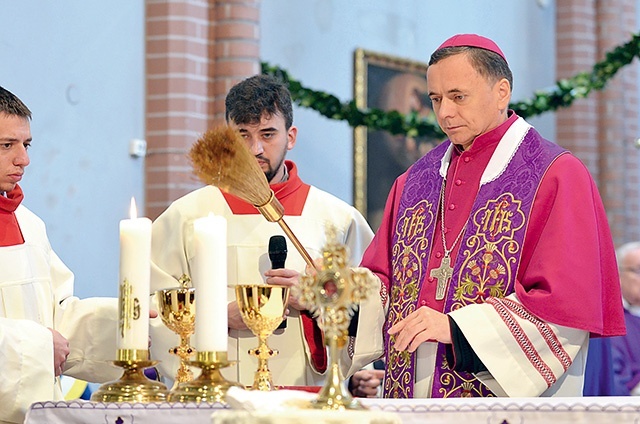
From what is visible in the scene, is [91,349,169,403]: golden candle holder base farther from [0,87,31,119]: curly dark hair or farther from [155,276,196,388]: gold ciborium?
[0,87,31,119]: curly dark hair

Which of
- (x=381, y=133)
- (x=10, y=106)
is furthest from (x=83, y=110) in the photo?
(x=381, y=133)

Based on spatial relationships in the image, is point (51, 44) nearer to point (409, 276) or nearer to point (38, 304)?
point (38, 304)

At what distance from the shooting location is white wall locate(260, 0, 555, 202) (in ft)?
30.8

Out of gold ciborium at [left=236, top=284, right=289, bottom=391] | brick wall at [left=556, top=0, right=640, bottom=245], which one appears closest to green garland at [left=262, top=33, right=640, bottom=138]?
brick wall at [left=556, top=0, right=640, bottom=245]

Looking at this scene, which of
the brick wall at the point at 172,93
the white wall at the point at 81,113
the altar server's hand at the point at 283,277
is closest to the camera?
the altar server's hand at the point at 283,277

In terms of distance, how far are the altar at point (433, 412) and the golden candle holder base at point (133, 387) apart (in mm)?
30

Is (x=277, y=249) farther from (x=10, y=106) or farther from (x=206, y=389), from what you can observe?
(x=206, y=389)

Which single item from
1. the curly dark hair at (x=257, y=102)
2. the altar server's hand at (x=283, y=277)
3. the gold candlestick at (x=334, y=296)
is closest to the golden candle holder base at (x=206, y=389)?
the gold candlestick at (x=334, y=296)

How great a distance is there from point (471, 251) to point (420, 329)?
532 millimetres

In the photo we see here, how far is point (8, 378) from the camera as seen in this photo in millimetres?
3611

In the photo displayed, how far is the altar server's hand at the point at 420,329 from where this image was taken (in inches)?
140

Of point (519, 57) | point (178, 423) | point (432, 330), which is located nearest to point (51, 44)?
point (432, 330)

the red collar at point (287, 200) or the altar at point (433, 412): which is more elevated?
the red collar at point (287, 200)

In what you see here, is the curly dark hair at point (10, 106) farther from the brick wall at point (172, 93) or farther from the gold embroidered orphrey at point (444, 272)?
the brick wall at point (172, 93)
